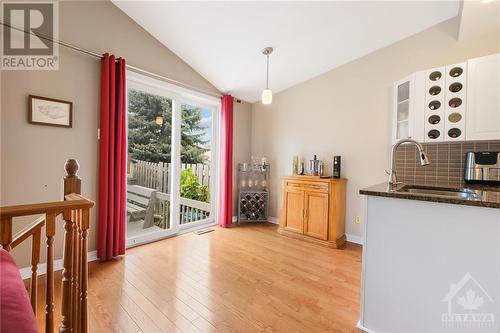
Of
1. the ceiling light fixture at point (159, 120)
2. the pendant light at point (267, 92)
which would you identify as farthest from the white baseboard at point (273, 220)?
the ceiling light fixture at point (159, 120)

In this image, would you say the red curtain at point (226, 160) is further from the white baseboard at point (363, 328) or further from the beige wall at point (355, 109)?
the white baseboard at point (363, 328)

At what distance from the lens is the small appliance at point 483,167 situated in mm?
2277

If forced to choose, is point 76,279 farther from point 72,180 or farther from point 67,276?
point 72,180

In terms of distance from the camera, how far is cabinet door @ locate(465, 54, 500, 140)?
84.7 inches

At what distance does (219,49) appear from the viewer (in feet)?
10.2

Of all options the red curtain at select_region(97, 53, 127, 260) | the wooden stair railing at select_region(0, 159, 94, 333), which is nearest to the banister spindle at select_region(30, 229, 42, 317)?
the wooden stair railing at select_region(0, 159, 94, 333)

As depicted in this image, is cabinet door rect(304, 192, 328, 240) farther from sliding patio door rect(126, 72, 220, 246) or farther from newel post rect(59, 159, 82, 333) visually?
newel post rect(59, 159, 82, 333)

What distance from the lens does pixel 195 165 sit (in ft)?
13.0

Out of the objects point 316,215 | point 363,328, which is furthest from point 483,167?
point 363,328

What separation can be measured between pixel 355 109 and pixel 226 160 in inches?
87.1

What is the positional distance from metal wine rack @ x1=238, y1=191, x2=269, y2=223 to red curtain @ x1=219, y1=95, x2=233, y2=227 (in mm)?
304

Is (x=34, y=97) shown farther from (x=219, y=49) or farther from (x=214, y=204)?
(x=214, y=204)

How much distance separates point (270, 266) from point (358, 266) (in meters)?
1.00

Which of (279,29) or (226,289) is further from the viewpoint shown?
(279,29)
